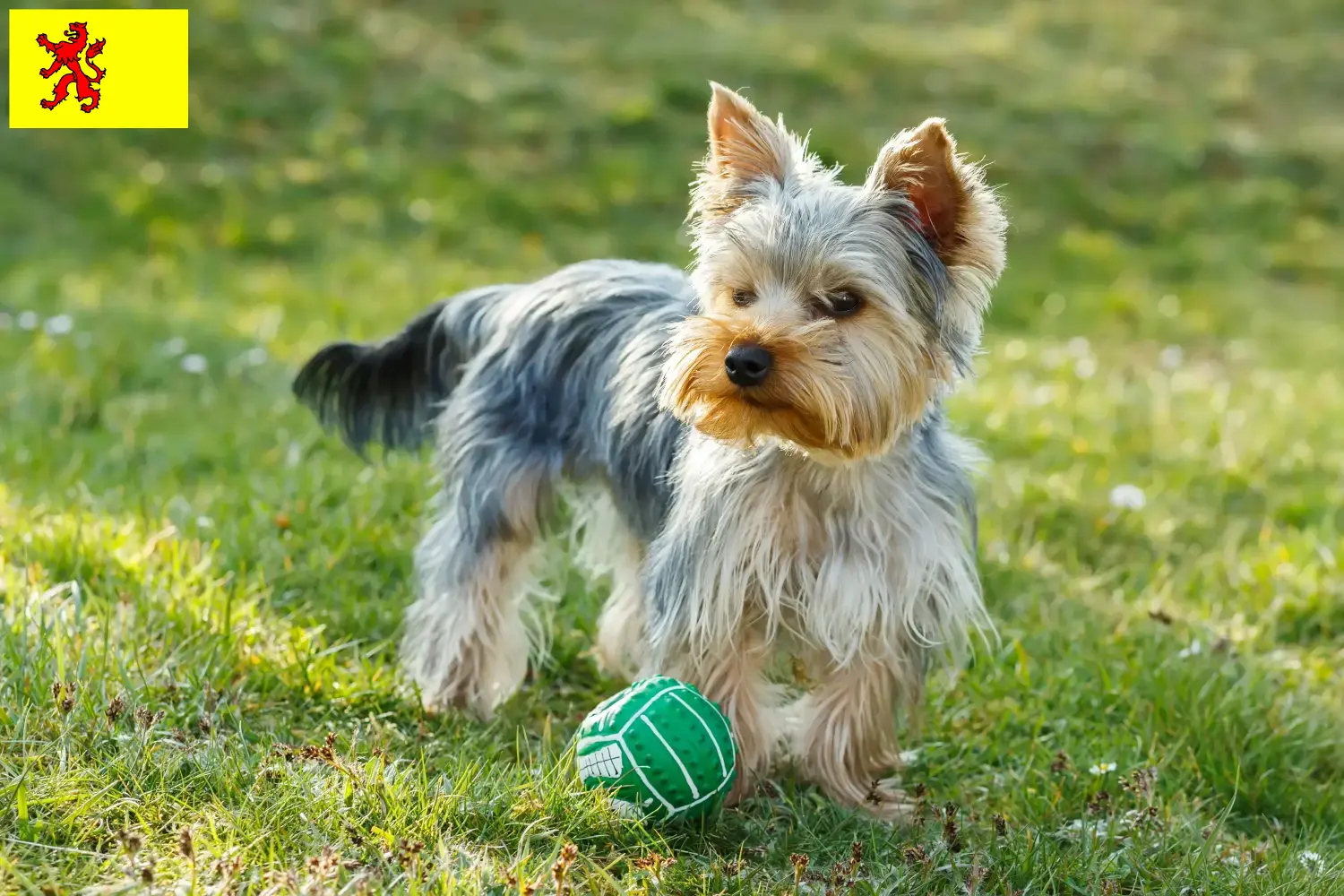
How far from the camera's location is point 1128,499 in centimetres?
649

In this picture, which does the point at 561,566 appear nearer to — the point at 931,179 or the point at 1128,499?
the point at 931,179

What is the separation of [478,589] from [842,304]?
1681 mm

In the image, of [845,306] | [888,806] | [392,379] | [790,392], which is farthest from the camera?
[392,379]

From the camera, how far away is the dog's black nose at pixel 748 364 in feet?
11.9

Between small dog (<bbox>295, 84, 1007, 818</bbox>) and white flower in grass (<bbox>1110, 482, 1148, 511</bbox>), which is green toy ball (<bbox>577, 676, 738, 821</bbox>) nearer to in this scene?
small dog (<bbox>295, 84, 1007, 818</bbox>)

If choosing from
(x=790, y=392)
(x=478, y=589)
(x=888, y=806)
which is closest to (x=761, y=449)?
(x=790, y=392)

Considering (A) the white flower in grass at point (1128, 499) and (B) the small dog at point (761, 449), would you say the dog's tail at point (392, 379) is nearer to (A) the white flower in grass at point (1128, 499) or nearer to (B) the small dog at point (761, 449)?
(B) the small dog at point (761, 449)

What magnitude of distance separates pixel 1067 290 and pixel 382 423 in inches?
318

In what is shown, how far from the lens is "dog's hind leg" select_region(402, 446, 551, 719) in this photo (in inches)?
184

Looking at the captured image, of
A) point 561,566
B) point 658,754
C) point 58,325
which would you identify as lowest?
point 561,566

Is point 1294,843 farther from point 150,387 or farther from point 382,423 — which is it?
point 150,387

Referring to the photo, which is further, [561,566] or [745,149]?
[561,566]

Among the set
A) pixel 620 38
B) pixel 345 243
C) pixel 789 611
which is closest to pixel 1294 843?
pixel 789 611

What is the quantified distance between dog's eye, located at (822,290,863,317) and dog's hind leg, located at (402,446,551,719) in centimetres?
131
